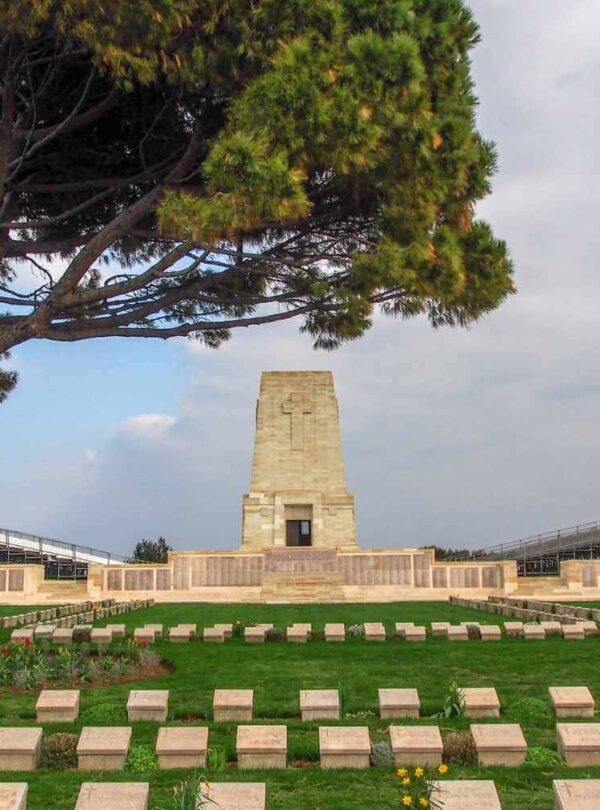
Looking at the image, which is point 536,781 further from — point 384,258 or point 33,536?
point 33,536

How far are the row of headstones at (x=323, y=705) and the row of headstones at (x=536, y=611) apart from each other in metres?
8.12

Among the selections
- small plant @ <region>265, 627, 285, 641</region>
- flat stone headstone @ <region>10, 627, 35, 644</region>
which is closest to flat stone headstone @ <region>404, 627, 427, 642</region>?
small plant @ <region>265, 627, 285, 641</region>

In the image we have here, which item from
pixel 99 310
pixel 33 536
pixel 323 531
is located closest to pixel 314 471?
pixel 323 531

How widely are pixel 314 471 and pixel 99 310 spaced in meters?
20.7

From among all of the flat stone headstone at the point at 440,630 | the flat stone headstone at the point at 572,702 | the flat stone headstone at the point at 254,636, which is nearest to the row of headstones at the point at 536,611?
the flat stone headstone at the point at 440,630

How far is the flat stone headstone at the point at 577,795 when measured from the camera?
473 cm

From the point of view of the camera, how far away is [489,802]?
5016mm

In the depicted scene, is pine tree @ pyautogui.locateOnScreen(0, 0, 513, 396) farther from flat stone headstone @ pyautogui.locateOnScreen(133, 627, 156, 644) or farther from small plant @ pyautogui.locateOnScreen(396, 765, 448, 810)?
small plant @ pyautogui.locateOnScreen(396, 765, 448, 810)

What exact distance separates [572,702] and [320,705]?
2061mm

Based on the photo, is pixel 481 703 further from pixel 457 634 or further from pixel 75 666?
pixel 457 634

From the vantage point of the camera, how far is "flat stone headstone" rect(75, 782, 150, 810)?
4914 mm

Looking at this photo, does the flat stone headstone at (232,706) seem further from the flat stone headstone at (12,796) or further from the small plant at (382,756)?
the flat stone headstone at (12,796)

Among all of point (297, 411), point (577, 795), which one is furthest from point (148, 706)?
point (297, 411)

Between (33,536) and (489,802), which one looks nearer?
(489,802)
